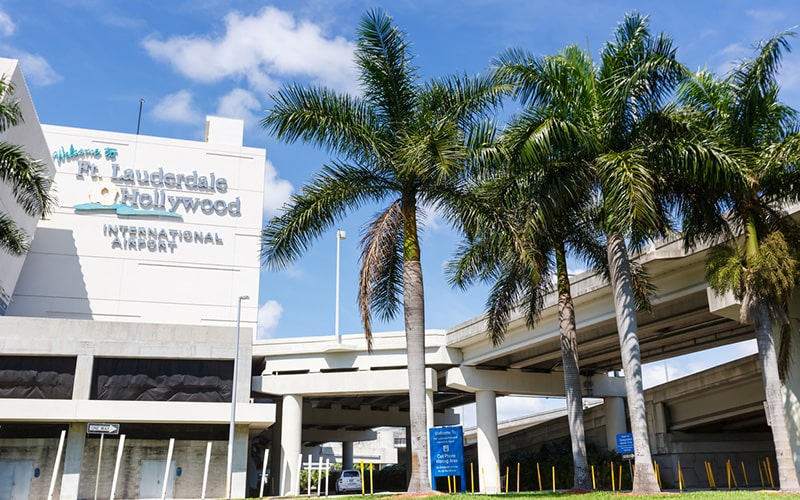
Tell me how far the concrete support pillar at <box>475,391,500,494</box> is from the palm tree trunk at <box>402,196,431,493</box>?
20.9 m

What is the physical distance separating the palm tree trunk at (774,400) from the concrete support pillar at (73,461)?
27420 mm

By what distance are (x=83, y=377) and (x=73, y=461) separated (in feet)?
11.9

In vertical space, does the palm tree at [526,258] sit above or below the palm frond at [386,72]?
below

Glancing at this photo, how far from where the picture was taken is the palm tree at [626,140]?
18.0 m

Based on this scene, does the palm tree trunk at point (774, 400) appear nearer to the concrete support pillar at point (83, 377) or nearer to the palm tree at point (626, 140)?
the palm tree at point (626, 140)

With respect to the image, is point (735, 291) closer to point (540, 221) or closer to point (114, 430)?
point (540, 221)

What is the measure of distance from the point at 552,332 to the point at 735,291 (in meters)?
14.9

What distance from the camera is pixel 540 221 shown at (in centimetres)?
2036

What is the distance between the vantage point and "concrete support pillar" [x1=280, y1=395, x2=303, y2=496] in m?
36.4

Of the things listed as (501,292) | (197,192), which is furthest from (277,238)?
(197,192)

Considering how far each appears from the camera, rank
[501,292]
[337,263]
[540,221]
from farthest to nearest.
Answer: [337,263]
[501,292]
[540,221]

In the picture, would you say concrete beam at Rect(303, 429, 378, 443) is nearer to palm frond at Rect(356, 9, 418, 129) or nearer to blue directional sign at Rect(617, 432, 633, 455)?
blue directional sign at Rect(617, 432, 633, 455)

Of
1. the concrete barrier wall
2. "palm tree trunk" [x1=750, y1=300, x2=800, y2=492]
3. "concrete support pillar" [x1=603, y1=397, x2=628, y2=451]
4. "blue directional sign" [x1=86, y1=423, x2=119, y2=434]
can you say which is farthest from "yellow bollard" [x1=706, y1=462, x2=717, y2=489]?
"blue directional sign" [x1=86, y1=423, x2=119, y2=434]

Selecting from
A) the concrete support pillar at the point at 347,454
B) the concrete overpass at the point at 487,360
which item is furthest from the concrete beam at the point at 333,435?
the concrete overpass at the point at 487,360
